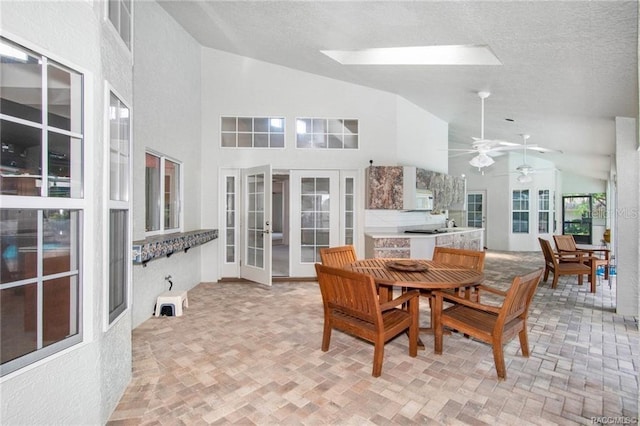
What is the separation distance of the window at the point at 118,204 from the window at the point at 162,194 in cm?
181

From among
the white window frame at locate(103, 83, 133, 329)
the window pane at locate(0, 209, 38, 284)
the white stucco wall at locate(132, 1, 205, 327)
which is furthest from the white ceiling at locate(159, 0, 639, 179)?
the window pane at locate(0, 209, 38, 284)

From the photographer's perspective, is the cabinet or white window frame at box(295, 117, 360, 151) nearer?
the cabinet

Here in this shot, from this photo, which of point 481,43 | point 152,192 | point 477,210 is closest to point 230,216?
point 152,192

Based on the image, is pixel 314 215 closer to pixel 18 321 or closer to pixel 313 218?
pixel 313 218

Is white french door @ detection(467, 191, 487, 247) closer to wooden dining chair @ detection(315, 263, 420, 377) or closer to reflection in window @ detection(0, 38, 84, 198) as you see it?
wooden dining chair @ detection(315, 263, 420, 377)

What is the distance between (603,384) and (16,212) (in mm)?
3875

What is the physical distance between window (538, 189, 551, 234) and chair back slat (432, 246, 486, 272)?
7.94m

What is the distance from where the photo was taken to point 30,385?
4.93 feet

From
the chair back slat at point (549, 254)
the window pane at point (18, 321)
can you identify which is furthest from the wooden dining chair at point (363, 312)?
the chair back slat at point (549, 254)

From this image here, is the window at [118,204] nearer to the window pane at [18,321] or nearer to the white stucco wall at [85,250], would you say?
the white stucco wall at [85,250]

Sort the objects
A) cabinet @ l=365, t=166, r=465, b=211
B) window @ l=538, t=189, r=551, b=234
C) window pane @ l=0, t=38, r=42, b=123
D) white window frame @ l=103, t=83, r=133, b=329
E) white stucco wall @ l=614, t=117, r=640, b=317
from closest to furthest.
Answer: window pane @ l=0, t=38, r=42, b=123
white window frame @ l=103, t=83, r=133, b=329
white stucco wall @ l=614, t=117, r=640, b=317
cabinet @ l=365, t=166, r=465, b=211
window @ l=538, t=189, r=551, b=234

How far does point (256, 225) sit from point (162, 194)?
62.8 inches

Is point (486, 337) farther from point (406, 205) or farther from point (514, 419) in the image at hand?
point (406, 205)

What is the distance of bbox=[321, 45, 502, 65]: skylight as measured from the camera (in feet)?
12.4
